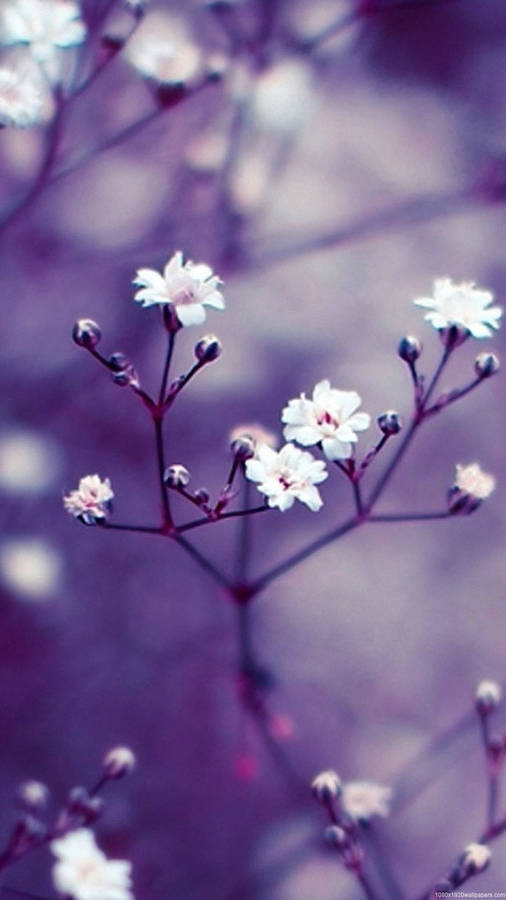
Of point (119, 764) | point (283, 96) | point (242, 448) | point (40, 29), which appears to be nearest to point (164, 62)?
point (40, 29)

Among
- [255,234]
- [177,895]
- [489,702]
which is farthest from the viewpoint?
[255,234]

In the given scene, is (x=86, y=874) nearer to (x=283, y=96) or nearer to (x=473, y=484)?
(x=473, y=484)

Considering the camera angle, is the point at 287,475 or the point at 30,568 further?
the point at 30,568

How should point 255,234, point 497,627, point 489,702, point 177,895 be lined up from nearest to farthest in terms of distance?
point 489,702 → point 177,895 → point 497,627 → point 255,234

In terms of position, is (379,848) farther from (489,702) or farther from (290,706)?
(489,702)

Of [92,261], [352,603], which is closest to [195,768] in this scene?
[352,603]

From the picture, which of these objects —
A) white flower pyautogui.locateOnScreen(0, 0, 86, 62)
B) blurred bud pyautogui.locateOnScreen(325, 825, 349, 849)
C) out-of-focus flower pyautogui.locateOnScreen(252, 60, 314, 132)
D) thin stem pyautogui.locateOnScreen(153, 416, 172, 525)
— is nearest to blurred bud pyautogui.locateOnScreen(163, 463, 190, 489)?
thin stem pyautogui.locateOnScreen(153, 416, 172, 525)
